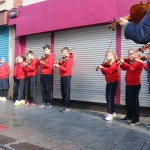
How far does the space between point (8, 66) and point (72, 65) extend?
131 inches

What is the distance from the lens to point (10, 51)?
1076cm

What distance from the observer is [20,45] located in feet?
34.1

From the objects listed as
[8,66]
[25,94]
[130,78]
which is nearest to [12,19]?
[8,66]

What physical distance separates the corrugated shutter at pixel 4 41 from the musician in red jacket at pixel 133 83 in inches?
234

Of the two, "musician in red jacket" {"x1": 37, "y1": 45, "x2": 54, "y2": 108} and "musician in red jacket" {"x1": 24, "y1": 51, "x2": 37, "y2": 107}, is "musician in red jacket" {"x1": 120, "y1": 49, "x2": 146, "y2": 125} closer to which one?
"musician in red jacket" {"x1": 37, "y1": 45, "x2": 54, "y2": 108}

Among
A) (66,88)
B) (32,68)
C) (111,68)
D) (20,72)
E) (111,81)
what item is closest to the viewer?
(111,68)

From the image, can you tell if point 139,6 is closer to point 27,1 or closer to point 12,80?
point 27,1

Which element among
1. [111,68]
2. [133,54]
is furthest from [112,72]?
[133,54]

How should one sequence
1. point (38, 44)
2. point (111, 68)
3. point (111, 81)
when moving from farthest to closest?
1. point (38, 44)
2. point (111, 81)
3. point (111, 68)

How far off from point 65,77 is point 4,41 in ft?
14.1

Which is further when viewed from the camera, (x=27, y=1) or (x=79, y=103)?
(x=27, y=1)

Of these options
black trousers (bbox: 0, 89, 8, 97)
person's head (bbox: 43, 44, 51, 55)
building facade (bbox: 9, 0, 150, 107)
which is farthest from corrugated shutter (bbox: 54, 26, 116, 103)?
black trousers (bbox: 0, 89, 8, 97)

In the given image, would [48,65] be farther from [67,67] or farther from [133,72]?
[133,72]

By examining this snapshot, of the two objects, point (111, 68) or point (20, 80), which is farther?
point (20, 80)
